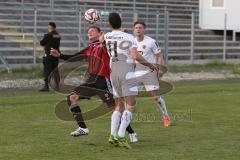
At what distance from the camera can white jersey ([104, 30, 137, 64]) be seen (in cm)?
1108

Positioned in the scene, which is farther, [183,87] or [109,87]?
[183,87]

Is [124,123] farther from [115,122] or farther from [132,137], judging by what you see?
[132,137]

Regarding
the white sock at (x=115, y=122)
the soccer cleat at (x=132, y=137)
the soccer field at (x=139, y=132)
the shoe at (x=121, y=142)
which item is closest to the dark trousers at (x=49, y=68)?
the soccer field at (x=139, y=132)

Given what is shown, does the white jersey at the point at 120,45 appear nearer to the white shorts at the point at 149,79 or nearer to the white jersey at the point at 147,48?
the white jersey at the point at 147,48

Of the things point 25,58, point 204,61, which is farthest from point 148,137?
point 204,61

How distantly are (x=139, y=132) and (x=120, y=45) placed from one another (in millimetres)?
2531

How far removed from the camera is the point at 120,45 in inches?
439

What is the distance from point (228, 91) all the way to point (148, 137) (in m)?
11.0

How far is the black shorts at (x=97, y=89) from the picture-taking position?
11.7 meters

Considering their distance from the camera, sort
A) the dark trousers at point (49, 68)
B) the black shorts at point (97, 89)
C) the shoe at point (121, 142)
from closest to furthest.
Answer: the shoe at point (121, 142) → the black shorts at point (97, 89) → the dark trousers at point (49, 68)

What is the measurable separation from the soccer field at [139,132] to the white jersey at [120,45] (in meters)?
1.41

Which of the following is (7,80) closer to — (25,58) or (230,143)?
(25,58)

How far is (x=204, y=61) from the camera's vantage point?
37.4 meters

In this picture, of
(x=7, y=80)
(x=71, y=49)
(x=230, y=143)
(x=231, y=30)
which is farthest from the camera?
(x=231, y=30)
